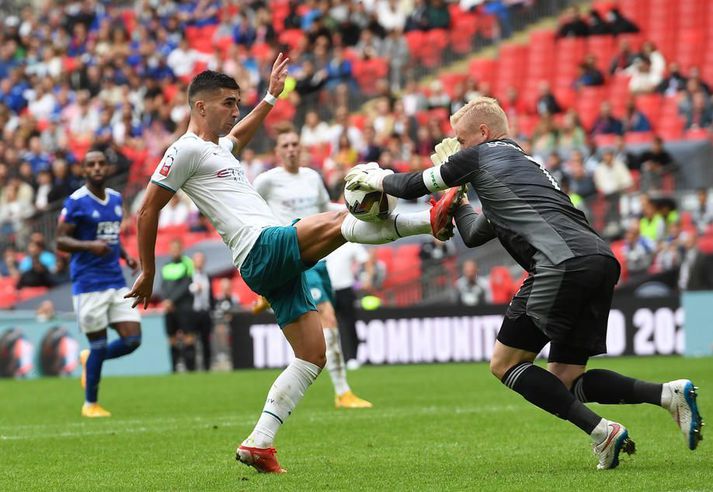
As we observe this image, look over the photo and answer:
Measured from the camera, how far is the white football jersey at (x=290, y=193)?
13008mm

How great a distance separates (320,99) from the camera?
1091 inches

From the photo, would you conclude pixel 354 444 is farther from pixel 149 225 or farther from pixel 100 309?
pixel 100 309

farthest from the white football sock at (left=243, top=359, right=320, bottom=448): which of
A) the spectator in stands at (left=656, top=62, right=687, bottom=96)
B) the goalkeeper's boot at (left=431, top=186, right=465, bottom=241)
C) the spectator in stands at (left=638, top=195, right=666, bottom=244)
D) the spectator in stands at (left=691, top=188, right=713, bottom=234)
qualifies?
the spectator in stands at (left=656, top=62, right=687, bottom=96)

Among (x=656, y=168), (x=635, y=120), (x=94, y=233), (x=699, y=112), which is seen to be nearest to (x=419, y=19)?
(x=635, y=120)

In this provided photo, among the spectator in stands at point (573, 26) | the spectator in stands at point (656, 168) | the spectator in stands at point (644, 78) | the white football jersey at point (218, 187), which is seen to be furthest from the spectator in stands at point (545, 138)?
the white football jersey at point (218, 187)

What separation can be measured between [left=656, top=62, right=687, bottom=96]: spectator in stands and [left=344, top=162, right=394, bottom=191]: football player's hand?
17.7 metres

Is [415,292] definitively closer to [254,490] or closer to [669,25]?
[669,25]

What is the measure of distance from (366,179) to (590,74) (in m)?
18.9

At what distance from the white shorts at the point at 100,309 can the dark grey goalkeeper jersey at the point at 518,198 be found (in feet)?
20.3

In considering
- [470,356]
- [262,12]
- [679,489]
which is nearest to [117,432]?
[679,489]

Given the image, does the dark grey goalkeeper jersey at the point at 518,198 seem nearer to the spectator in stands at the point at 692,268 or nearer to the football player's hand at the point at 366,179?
the football player's hand at the point at 366,179

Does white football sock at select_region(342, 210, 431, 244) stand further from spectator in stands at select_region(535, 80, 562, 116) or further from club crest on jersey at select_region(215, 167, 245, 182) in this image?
spectator in stands at select_region(535, 80, 562, 116)

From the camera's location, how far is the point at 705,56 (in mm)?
25438

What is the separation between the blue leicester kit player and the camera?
12.5m
